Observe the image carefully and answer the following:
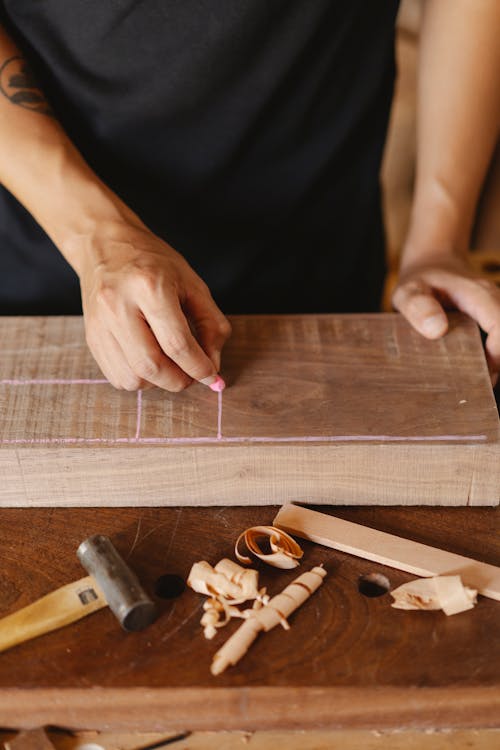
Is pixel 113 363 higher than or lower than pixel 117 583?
higher

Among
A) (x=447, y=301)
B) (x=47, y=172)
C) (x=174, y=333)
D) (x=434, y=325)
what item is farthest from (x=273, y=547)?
(x=47, y=172)

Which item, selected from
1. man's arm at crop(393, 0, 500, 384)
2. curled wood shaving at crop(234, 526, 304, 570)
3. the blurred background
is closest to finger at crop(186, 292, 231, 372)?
curled wood shaving at crop(234, 526, 304, 570)

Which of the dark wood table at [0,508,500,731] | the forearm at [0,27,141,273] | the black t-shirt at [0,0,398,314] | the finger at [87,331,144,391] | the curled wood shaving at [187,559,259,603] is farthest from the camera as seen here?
the black t-shirt at [0,0,398,314]

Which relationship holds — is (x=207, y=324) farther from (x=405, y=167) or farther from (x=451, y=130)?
(x=405, y=167)

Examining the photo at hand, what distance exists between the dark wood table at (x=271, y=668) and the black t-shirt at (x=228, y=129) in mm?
756

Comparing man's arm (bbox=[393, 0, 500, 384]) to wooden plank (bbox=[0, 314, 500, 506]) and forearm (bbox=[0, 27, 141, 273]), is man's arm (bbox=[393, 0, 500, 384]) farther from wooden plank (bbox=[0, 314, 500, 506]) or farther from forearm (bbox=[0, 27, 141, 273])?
forearm (bbox=[0, 27, 141, 273])

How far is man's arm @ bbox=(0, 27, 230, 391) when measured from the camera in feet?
3.61

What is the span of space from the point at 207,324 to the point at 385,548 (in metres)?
0.42

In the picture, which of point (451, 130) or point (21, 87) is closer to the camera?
point (21, 87)

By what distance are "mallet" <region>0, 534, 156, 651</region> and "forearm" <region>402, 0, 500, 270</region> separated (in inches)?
34.2

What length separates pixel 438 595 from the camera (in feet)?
3.28

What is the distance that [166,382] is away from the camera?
113cm

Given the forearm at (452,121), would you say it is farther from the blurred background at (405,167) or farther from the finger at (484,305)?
the blurred background at (405,167)

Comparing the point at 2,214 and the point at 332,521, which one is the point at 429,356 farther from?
the point at 2,214
